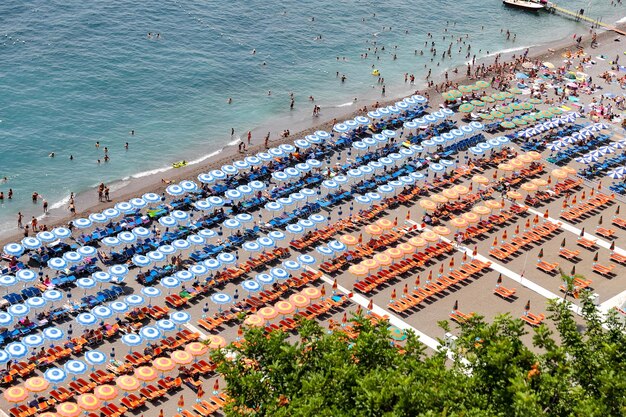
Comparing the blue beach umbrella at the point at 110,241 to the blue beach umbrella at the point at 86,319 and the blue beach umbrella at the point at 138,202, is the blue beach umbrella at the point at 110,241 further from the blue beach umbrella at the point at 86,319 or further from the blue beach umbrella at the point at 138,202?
the blue beach umbrella at the point at 86,319

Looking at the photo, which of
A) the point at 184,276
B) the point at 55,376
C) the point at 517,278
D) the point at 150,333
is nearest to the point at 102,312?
the point at 150,333

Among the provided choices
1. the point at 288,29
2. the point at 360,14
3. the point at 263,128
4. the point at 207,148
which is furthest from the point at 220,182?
the point at 360,14

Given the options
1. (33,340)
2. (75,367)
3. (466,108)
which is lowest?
(75,367)

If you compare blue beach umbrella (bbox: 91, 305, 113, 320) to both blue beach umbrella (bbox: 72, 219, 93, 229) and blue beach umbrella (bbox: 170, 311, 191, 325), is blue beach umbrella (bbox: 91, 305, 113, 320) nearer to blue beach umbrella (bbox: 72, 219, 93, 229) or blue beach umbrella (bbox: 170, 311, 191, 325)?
blue beach umbrella (bbox: 170, 311, 191, 325)

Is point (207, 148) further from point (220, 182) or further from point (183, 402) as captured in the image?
point (183, 402)

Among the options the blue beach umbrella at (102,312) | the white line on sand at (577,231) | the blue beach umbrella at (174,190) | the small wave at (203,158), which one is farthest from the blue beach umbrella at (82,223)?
the white line on sand at (577,231)

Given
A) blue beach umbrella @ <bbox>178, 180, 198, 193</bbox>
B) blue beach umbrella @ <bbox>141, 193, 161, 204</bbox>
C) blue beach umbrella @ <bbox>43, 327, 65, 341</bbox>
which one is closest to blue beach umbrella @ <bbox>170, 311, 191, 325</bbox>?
blue beach umbrella @ <bbox>43, 327, 65, 341</bbox>

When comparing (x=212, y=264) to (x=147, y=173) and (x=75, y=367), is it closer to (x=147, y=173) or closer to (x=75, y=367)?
(x=75, y=367)
